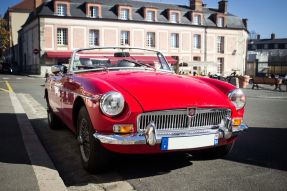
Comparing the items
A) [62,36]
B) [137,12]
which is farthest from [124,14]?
[62,36]

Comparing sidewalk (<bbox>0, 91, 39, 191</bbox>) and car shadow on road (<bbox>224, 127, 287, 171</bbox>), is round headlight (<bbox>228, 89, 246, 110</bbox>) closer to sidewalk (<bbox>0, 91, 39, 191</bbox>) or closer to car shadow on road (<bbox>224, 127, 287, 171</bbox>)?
car shadow on road (<bbox>224, 127, 287, 171</bbox>)

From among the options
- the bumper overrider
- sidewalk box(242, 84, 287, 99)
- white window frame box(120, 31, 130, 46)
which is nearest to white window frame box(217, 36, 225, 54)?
Answer: white window frame box(120, 31, 130, 46)

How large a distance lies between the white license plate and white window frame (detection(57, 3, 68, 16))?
36.5m

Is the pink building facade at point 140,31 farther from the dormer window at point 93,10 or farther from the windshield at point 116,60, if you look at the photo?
the windshield at point 116,60

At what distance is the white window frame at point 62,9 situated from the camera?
37.5m

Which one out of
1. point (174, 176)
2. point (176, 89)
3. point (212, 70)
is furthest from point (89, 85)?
point (212, 70)

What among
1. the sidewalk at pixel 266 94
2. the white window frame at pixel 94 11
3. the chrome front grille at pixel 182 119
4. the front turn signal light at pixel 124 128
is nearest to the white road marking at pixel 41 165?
the front turn signal light at pixel 124 128

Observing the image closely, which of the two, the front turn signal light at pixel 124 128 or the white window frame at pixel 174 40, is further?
the white window frame at pixel 174 40

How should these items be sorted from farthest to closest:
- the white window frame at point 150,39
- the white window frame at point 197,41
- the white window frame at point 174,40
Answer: the white window frame at point 197,41, the white window frame at point 174,40, the white window frame at point 150,39

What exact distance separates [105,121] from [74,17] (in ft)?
119

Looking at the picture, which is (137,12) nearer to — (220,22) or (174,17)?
(174,17)

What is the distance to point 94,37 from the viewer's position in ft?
130

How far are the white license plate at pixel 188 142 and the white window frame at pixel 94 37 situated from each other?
121 ft

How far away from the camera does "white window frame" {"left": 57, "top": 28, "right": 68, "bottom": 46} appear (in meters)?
38.0
